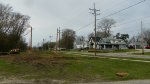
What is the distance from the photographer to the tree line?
276 ft

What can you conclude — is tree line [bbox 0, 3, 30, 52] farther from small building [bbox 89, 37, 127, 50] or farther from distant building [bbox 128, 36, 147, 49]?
distant building [bbox 128, 36, 147, 49]

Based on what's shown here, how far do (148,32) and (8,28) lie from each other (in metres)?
110

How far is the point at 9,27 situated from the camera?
9031 cm

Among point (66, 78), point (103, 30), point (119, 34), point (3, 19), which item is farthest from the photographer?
point (119, 34)

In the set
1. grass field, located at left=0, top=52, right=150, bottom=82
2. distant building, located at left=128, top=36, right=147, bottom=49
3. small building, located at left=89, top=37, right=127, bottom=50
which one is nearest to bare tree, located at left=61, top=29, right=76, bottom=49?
small building, located at left=89, top=37, right=127, bottom=50

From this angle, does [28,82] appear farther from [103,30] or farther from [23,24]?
[103,30]

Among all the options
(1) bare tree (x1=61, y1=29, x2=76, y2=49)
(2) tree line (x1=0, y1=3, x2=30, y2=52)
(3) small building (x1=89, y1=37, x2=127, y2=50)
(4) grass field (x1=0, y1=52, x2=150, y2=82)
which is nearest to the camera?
(4) grass field (x1=0, y1=52, x2=150, y2=82)

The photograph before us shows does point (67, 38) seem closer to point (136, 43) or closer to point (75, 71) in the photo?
point (136, 43)

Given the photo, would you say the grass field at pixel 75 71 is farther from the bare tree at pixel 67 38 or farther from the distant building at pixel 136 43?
the distant building at pixel 136 43

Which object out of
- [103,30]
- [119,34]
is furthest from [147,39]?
[103,30]

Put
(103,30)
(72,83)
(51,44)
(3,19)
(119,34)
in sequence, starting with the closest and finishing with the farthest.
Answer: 1. (72,83)
2. (3,19)
3. (103,30)
4. (51,44)
5. (119,34)

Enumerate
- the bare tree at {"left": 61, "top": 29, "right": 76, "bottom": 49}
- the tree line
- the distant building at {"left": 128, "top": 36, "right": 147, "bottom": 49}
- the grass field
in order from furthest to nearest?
the distant building at {"left": 128, "top": 36, "right": 147, "bottom": 49}, the bare tree at {"left": 61, "top": 29, "right": 76, "bottom": 49}, the tree line, the grass field

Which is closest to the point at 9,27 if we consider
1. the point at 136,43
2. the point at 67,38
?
the point at 67,38

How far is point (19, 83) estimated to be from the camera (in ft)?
56.2
